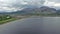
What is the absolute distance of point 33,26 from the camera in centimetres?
180

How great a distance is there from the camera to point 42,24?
182 cm

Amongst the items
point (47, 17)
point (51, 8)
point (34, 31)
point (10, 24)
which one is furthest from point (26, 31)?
point (51, 8)

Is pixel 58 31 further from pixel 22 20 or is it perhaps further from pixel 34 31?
pixel 22 20

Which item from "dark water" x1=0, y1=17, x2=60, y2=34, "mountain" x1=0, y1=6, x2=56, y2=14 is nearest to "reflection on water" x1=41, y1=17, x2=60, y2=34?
Answer: "dark water" x1=0, y1=17, x2=60, y2=34

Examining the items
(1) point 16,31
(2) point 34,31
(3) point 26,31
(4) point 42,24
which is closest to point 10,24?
(1) point 16,31

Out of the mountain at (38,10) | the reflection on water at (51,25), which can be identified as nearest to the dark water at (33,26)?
the reflection on water at (51,25)

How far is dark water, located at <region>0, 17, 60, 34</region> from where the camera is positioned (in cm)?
175

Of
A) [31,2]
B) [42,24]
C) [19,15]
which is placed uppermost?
[31,2]

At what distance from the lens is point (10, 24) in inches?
69.3

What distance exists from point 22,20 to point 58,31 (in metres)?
0.59

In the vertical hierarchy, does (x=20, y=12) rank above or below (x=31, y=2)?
below

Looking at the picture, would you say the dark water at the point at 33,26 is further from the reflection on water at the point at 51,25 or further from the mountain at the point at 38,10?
the mountain at the point at 38,10

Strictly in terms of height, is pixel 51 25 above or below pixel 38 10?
below

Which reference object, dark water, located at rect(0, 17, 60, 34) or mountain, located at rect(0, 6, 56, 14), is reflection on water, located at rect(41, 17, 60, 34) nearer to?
dark water, located at rect(0, 17, 60, 34)
